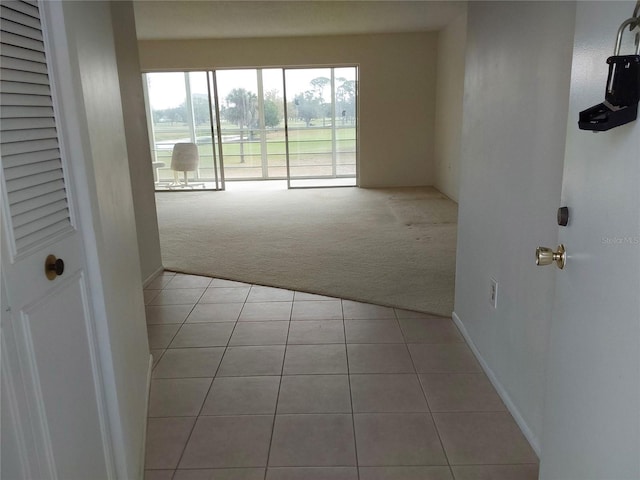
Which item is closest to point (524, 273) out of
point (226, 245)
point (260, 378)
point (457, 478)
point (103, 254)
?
point (457, 478)

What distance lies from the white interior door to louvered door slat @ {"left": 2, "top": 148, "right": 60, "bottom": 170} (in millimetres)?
1172

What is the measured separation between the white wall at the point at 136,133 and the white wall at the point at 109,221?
156cm

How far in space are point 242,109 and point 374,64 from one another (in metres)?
2.61

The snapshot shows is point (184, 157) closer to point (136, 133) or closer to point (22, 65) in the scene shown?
point (136, 133)

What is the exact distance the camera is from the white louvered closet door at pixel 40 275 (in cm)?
97

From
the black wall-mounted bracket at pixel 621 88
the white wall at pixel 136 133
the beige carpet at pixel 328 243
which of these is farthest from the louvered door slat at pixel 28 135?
the beige carpet at pixel 328 243

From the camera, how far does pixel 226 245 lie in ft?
15.2

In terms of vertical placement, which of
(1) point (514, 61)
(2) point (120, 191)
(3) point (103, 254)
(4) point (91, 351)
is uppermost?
(1) point (514, 61)

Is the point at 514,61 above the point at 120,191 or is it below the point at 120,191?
above

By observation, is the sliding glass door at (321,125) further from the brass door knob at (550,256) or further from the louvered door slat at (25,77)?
the brass door knob at (550,256)

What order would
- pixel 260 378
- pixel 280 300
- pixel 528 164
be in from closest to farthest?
pixel 528 164
pixel 260 378
pixel 280 300

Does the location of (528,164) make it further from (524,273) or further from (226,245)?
(226,245)

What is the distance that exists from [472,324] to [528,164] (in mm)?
1057

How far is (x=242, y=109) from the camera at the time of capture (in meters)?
8.69
